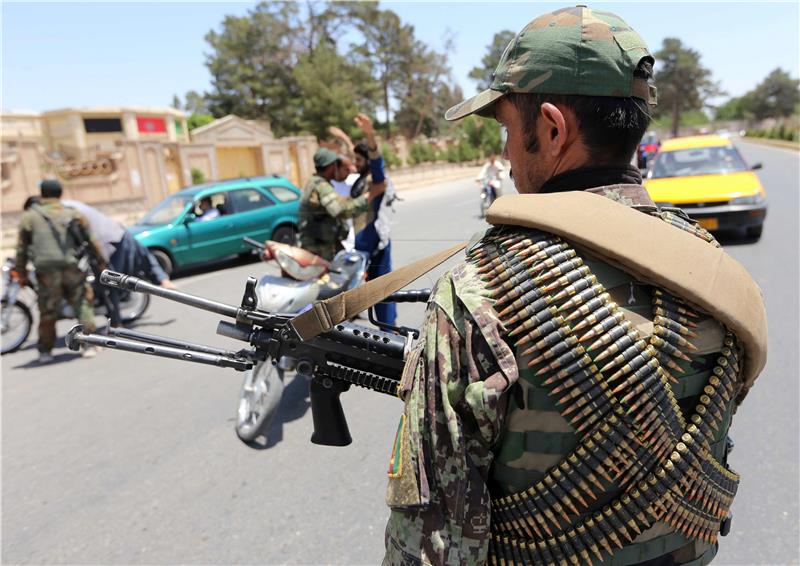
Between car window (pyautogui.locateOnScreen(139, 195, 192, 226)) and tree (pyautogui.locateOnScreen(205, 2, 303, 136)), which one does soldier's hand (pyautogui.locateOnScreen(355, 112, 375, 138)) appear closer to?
car window (pyautogui.locateOnScreen(139, 195, 192, 226))

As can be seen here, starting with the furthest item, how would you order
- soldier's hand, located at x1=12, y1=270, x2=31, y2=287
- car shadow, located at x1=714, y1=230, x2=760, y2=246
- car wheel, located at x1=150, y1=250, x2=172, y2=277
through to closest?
car wheel, located at x1=150, y1=250, x2=172, y2=277
car shadow, located at x1=714, y1=230, x2=760, y2=246
soldier's hand, located at x1=12, y1=270, x2=31, y2=287

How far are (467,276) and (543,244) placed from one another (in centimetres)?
15

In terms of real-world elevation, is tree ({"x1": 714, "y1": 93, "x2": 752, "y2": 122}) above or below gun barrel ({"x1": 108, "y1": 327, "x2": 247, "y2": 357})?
above

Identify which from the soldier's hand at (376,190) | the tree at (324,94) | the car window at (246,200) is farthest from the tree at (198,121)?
the soldier's hand at (376,190)

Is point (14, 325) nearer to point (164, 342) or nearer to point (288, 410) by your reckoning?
point (288, 410)

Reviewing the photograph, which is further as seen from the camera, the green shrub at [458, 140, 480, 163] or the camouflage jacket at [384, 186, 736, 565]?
the green shrub at [458, 140, 480, 163]

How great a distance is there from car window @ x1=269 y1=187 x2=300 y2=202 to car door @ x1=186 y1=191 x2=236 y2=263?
116cm

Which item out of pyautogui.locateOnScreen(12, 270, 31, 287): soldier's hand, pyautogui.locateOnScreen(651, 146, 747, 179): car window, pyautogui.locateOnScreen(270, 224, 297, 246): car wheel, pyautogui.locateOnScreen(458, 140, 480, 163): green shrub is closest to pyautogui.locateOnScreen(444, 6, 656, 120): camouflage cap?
pyautogui.locateOnScreen(12, 270, 31, 287): soldier's hand

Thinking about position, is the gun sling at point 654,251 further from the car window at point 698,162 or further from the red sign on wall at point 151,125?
the red sign on wall at point 151,125

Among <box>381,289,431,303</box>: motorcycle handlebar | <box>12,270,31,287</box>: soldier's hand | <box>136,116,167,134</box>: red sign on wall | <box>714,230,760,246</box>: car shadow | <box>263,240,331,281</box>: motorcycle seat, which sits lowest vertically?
<box>714,230,760,246</box>: car shadow

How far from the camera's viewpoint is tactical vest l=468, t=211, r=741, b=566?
Answer: 945mm

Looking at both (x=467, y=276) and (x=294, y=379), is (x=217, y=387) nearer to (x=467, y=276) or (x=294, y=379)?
(x=294, y=379)

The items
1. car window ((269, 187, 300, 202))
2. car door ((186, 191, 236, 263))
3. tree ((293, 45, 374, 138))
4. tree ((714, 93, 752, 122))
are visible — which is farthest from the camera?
tree ((714, 93, 752, 122))

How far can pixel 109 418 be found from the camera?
4.14 m
